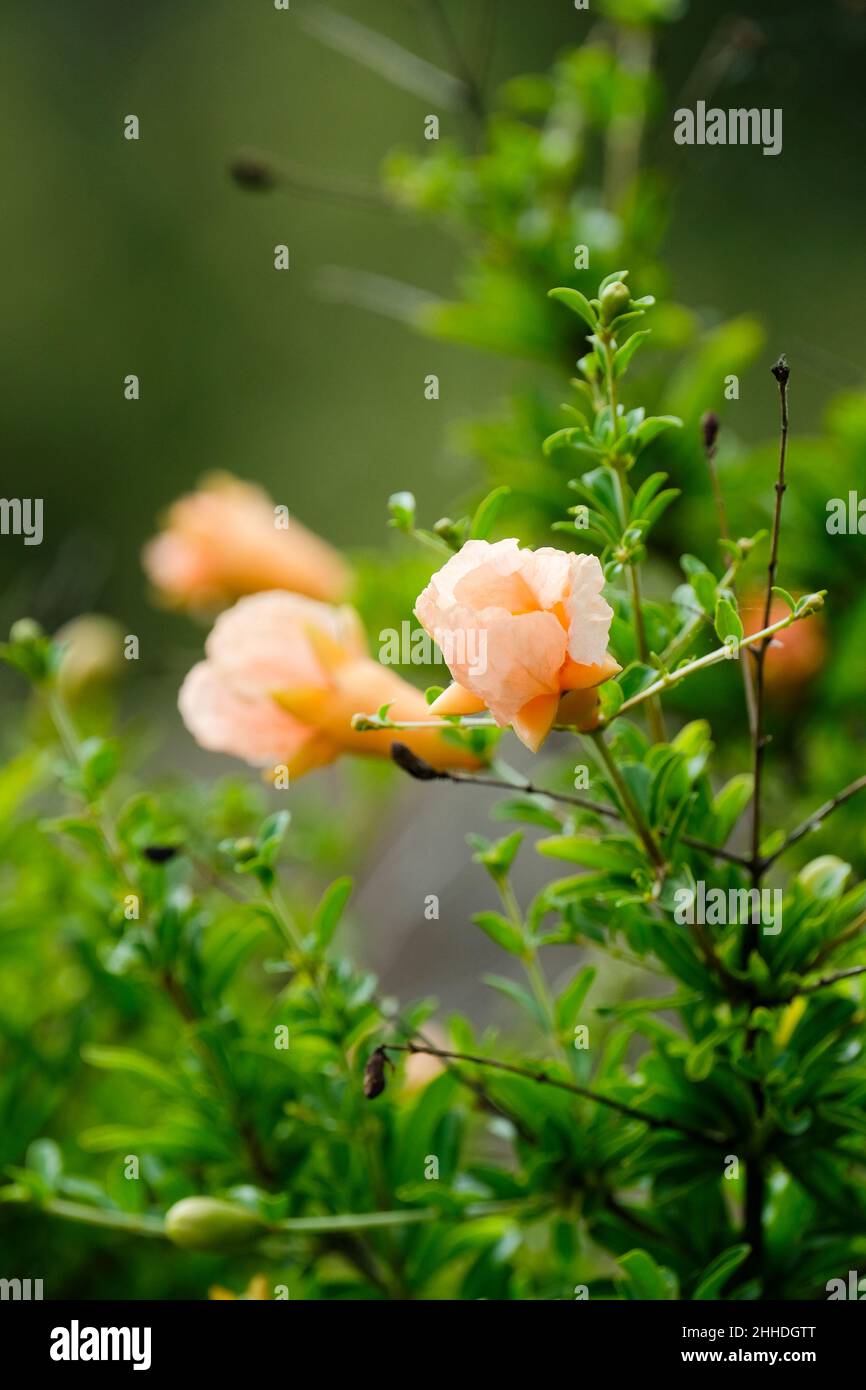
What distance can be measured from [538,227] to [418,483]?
3.31ft

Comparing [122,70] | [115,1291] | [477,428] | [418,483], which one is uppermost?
[122,70]

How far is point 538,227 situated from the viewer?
0.43m

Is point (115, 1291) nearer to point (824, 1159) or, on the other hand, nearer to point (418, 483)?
point (824, 1159)

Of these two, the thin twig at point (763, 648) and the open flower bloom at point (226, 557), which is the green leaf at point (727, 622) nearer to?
the thin twig at point (763, 648)

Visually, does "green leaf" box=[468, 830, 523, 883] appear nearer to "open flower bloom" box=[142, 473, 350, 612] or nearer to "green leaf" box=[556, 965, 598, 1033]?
"green leaf" box=[556, 965, 598, 1033]

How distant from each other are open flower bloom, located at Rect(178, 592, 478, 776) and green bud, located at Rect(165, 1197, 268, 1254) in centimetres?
9

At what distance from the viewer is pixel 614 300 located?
213 mm

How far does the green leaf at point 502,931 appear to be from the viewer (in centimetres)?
27

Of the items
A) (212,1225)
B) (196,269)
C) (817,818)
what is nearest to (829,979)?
(817,818)

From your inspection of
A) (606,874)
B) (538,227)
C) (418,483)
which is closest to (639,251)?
(538,227)

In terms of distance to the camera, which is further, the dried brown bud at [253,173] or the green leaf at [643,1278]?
the dried brown bud at [253,173]

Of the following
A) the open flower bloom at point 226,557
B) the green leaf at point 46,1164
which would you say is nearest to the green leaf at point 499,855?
the green leaf at point 46,1164

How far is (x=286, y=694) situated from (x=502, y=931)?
0.07m

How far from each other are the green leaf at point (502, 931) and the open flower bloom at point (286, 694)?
0.03 m
